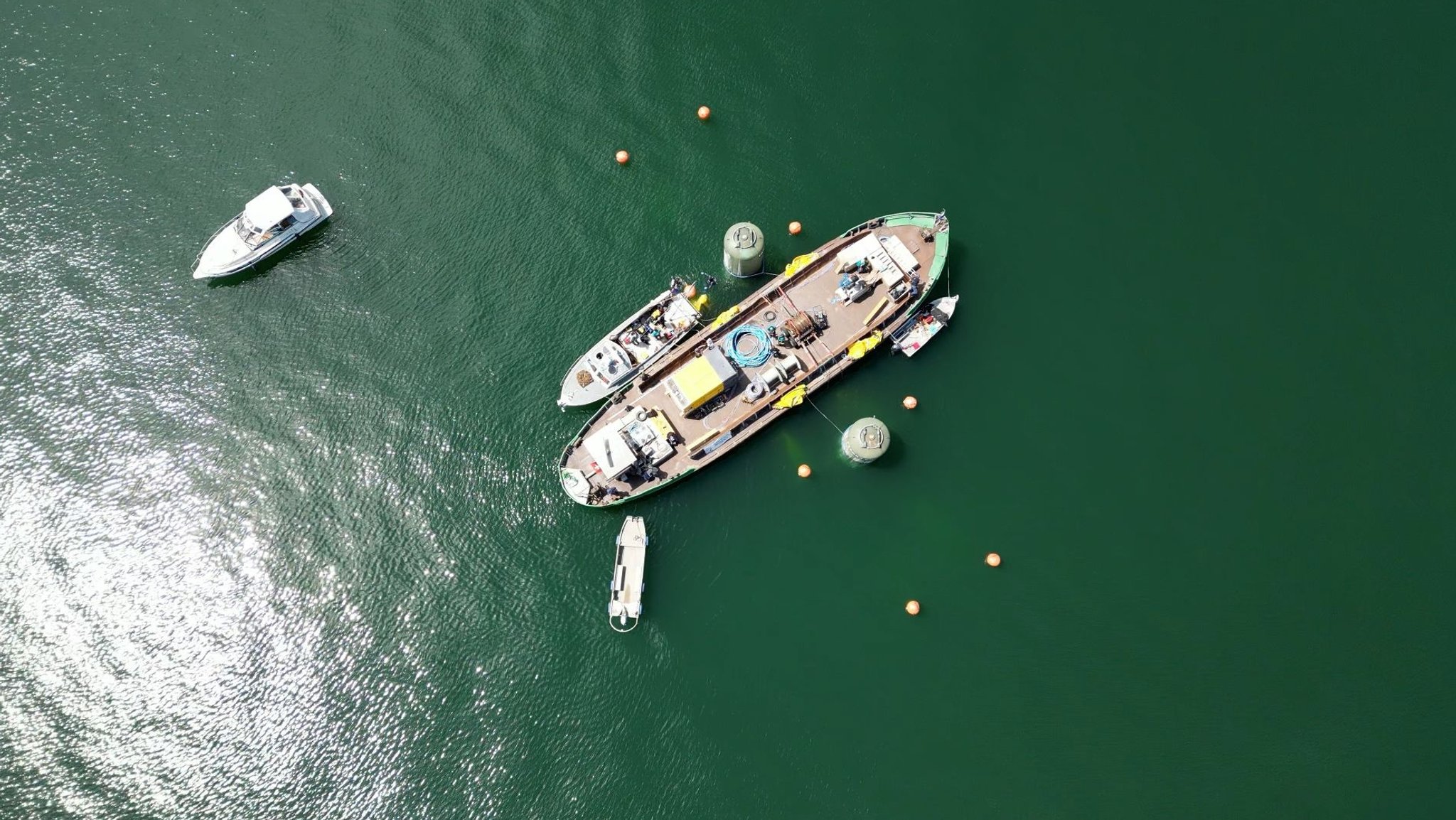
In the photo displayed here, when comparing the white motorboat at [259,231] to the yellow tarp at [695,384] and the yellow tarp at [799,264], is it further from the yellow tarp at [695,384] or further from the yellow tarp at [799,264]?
the yellow tarp at [799,264]

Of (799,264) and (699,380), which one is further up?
(799,264)

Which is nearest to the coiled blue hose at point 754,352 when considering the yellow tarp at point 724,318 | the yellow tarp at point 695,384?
the yellow tarp at point 724,318

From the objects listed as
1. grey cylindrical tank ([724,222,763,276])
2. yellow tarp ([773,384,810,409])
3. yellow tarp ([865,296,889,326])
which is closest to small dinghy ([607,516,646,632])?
yellow tarp ([773,384,810,409])

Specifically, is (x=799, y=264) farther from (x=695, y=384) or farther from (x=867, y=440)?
(x=867, y=440)

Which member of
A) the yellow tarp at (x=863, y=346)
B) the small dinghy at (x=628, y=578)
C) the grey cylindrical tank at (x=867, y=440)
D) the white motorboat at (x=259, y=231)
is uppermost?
the white motorboat at (x=259, y=231)

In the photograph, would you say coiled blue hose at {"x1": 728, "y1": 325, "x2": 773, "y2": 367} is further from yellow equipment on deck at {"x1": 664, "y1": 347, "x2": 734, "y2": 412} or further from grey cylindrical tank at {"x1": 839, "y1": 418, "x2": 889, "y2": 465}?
grey cylindrical tank at {"x1": 839, "y1": 418, "x2": 889, "y2": 465}

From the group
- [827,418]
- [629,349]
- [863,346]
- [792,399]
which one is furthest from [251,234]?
[863,346]

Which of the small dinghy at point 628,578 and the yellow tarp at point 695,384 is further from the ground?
the yellow tarp at point 695,384
